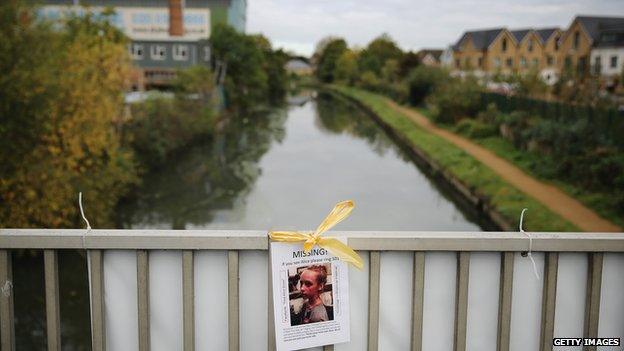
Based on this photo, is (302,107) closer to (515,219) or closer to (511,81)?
(511,81)

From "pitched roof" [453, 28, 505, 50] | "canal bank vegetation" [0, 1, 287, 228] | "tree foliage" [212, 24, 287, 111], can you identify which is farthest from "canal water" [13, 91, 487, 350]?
"pitched roof" [453, 28, 505, 50]

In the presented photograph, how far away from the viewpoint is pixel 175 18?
44625 millimetres

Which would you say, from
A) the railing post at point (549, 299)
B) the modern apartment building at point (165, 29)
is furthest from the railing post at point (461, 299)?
the modern apartment building at point (165, 29)

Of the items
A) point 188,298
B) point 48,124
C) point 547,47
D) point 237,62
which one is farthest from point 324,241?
point 547,47

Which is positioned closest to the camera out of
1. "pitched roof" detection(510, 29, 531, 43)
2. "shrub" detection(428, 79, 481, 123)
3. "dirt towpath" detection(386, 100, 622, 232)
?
"dirt towpath" detection(386, 100, 622, 232)

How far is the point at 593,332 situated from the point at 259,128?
36.4 metres

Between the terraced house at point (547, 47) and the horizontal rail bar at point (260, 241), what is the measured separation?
5081 cm

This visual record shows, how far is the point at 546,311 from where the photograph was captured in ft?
8.71

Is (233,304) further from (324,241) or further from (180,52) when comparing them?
(180,52)

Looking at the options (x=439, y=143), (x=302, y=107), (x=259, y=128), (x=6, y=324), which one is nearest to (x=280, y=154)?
(x=439, y=143)

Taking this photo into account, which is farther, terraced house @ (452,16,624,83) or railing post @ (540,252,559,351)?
terraced house @ (452,16,624,83)

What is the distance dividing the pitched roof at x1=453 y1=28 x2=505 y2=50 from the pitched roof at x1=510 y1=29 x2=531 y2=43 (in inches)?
57.0

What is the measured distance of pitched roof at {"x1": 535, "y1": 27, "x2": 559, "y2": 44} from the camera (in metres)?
66.8

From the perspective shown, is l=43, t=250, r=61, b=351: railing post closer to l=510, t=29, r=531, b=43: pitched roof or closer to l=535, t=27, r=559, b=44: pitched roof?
l=535, t=27, r=559, b=44: pitched roof
